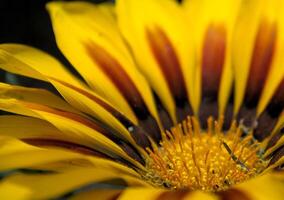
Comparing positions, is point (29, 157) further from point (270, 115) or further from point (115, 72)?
point (270, 115)

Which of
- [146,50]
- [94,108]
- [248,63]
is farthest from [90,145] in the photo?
[248,63]

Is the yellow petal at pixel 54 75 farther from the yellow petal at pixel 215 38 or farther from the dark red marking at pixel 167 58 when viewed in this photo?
the yellow petal at pixel 215 38

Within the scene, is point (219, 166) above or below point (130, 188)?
below

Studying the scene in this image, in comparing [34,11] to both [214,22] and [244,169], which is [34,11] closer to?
[214,22]

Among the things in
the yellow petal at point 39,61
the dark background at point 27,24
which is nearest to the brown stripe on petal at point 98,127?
the yellow petal at point 39,61

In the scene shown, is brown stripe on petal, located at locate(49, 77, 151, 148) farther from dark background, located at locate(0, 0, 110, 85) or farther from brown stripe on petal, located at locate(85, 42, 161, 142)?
dark background, located at locate(0, 0, 110, 85)

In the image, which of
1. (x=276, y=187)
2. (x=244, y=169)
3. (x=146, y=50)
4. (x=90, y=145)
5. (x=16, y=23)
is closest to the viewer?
(x=276, y=187)

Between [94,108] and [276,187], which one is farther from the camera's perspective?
[94,108]
